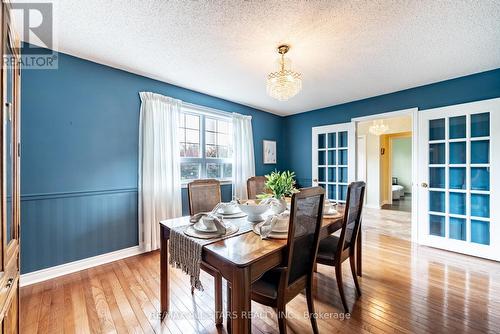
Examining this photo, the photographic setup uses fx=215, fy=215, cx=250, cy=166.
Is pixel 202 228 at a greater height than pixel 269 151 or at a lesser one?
lesser

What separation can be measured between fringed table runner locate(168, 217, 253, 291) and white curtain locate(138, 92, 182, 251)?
5.13 feet

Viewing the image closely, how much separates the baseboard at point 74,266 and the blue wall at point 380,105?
3.65 meters

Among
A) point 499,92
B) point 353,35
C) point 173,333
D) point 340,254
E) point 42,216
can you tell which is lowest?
point 173,333

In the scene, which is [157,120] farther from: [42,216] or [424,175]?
[424,175]

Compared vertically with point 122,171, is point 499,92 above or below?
above

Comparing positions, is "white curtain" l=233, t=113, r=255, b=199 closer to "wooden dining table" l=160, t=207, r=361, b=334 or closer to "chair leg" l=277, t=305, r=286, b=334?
"wooden dining table" l=160, t=207, r=361, b=334

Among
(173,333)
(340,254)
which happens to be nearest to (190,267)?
(173,333)

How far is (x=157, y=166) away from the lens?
3010 mm

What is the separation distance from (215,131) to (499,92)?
13.0ft

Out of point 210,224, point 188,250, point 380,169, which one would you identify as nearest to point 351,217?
point 210,224

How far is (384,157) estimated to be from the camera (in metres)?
6.41

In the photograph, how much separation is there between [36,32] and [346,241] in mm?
3496

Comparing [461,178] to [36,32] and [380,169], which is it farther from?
[36,32]

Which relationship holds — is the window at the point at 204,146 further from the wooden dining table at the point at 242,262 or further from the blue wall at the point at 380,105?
the wooden dining table at the point at 242,262
